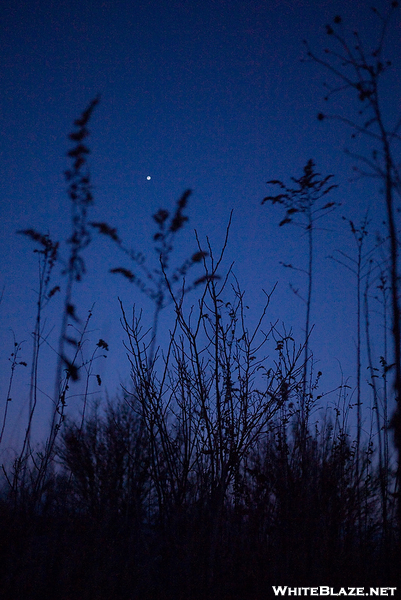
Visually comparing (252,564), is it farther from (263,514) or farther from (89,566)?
(89,566)

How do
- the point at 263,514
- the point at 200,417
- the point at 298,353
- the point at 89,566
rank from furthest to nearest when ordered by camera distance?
1. the point at 263,514
2. the point at 298,353
3. the point at 200,417
4. the point at 89,566

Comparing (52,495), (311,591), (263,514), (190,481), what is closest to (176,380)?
(190,481)

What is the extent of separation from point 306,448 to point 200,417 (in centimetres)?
141

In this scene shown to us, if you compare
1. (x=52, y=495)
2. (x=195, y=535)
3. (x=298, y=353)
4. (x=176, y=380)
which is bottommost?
(x=195, y=535)

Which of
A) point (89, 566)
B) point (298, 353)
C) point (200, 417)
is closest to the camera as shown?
point (89, 566)

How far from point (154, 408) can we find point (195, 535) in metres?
1.07

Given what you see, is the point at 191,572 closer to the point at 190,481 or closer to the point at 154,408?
the point at 190,481

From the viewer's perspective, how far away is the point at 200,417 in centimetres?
→ 359

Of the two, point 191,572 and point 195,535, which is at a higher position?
point 195,535

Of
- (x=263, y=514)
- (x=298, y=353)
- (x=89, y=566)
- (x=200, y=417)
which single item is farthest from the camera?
(x=263, y=514)

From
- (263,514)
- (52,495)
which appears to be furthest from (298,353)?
(52,495)

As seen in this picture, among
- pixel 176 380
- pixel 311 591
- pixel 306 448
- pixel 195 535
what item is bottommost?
pixel 311 591

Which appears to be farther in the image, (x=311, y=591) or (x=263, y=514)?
Answer: (x=263, y=514)

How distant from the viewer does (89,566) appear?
10.9 ft
